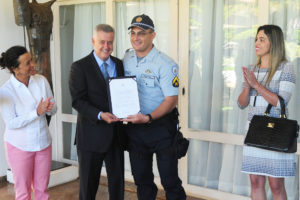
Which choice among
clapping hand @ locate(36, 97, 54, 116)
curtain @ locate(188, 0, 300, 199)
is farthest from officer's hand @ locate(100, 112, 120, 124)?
curtain @ locate(188, 0, 300, 199)

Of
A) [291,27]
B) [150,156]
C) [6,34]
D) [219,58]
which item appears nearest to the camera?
[150,156]

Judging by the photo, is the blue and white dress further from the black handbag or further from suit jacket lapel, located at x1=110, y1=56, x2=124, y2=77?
suit jacket lapel, located at x1=110, y1=56, x2=124, y2=77

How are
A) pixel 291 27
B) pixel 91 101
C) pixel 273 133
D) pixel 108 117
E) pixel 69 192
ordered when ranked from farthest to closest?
pixel 69 192, pixel 291 27, pixel 91 101, pixel 108 117, pixel 273 133

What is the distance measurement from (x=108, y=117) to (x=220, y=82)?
4.59 feet

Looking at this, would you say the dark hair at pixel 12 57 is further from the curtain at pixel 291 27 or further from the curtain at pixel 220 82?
the curtain at pixel 291 27

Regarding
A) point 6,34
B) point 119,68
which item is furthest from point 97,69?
point 6,34

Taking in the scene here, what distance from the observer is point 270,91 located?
2307mm

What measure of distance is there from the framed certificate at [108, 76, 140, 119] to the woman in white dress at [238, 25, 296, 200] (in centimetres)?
73

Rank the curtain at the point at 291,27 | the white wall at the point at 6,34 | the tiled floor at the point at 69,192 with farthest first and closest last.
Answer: the white wall at the point at 6,34
the tiled floor at the point at 69,192
the curtain at the point at 291,27

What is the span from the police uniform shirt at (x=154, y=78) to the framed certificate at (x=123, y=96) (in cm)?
11

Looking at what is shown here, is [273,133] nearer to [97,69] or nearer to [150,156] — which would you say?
[150,156]

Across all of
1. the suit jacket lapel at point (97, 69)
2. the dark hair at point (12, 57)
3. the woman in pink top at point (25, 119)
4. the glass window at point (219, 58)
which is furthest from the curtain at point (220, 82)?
the dark hair at point (12, 57)

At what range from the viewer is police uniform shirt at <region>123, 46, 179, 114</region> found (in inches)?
97.8

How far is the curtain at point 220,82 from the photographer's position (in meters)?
3.22
